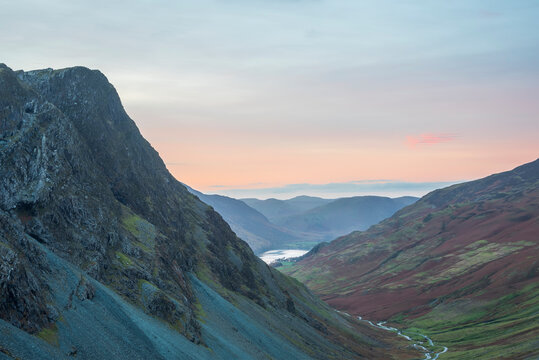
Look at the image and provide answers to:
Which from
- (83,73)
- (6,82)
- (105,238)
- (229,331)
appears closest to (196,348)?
(229,331)

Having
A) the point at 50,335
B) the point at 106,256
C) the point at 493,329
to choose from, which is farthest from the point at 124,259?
the point at 493,329

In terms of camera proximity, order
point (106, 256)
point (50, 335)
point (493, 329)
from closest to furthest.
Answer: point (50, 335)
point (106, 256)
point (493, 329)

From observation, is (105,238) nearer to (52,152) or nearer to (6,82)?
(52,152)

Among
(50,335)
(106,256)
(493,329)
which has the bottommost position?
(493,329)

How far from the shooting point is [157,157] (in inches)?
5379

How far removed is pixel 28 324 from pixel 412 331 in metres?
173

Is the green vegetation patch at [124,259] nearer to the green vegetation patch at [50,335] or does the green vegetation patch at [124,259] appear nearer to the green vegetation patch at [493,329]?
the green vegetation patch at [50,335]

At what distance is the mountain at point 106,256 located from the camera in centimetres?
5238

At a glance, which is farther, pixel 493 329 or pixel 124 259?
pixel 493 329

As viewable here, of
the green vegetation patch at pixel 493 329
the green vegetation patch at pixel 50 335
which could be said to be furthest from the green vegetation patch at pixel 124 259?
the green vegetation patch at pixel 493 329

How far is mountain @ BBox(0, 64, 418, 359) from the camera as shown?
52375mm

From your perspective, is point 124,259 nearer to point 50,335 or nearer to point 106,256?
point 106,256

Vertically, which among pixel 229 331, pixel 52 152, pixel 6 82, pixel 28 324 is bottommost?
pixel 229 331

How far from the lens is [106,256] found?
74625 millimetres
